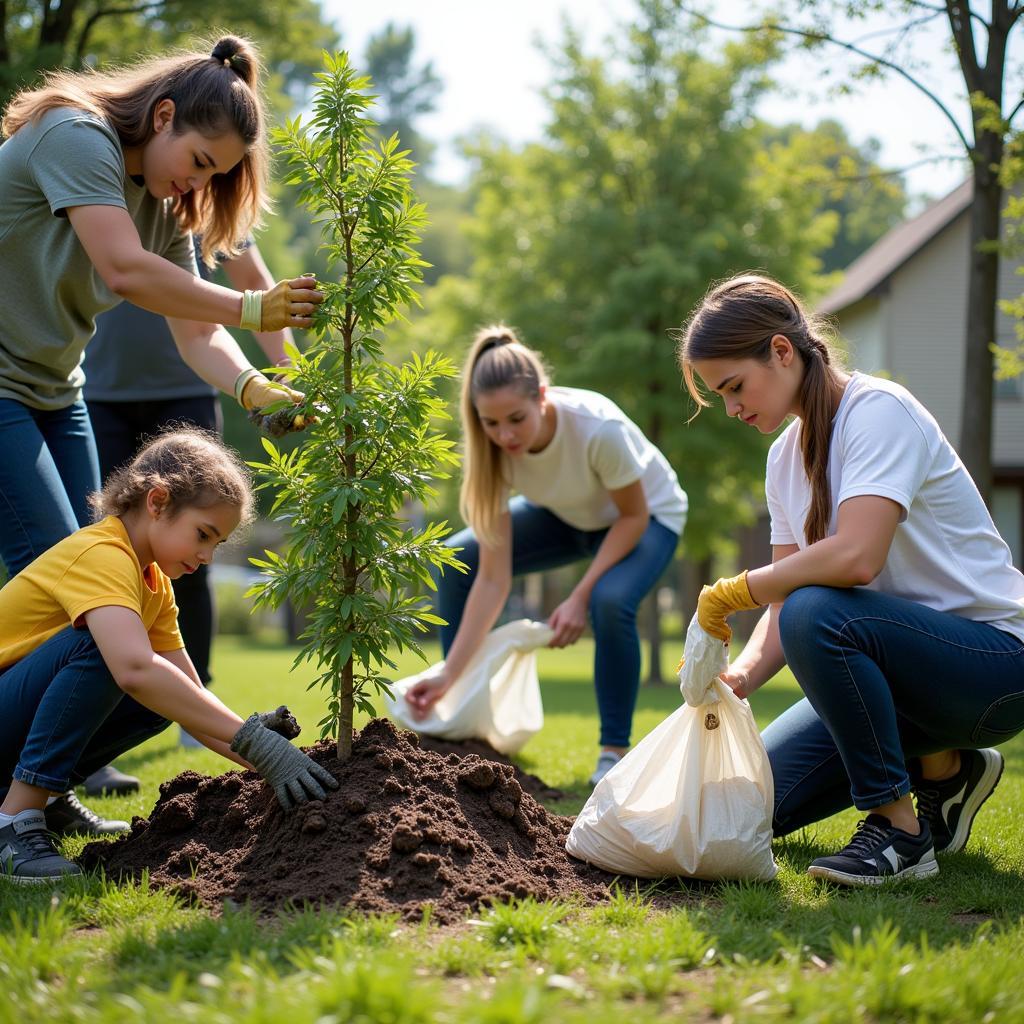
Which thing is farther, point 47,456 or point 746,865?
point 47,456

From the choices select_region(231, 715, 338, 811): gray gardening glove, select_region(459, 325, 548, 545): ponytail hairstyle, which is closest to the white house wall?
select_region(459, 325, 548, 545): ponytail hairstyle

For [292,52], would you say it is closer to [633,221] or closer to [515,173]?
[515,173]

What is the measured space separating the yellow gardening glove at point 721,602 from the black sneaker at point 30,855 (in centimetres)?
183

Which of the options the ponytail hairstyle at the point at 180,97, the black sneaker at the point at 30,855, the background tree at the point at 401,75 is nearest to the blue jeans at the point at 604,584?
the black sneaker at the point at 30,855

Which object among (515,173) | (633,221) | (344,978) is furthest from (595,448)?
(515,173)

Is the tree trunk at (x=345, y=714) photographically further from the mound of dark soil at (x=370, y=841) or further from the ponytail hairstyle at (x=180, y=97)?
the ponytail hairstyle at (x=180, y=97)

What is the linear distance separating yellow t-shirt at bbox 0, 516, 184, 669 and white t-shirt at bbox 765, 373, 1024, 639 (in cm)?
199

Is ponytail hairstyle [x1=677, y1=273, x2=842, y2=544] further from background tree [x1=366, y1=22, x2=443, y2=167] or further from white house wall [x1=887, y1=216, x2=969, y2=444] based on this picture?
background tree [x1=366, y1=22, x2=443, y2=167]

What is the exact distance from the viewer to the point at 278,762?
3.00 metres

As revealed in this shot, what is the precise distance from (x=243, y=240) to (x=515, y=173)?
1257 centimetres

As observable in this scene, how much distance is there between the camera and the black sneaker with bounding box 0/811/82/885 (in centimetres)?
291

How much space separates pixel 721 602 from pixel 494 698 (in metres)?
2.38

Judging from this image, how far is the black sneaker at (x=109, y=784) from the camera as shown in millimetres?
4398

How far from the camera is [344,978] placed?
1939mm
